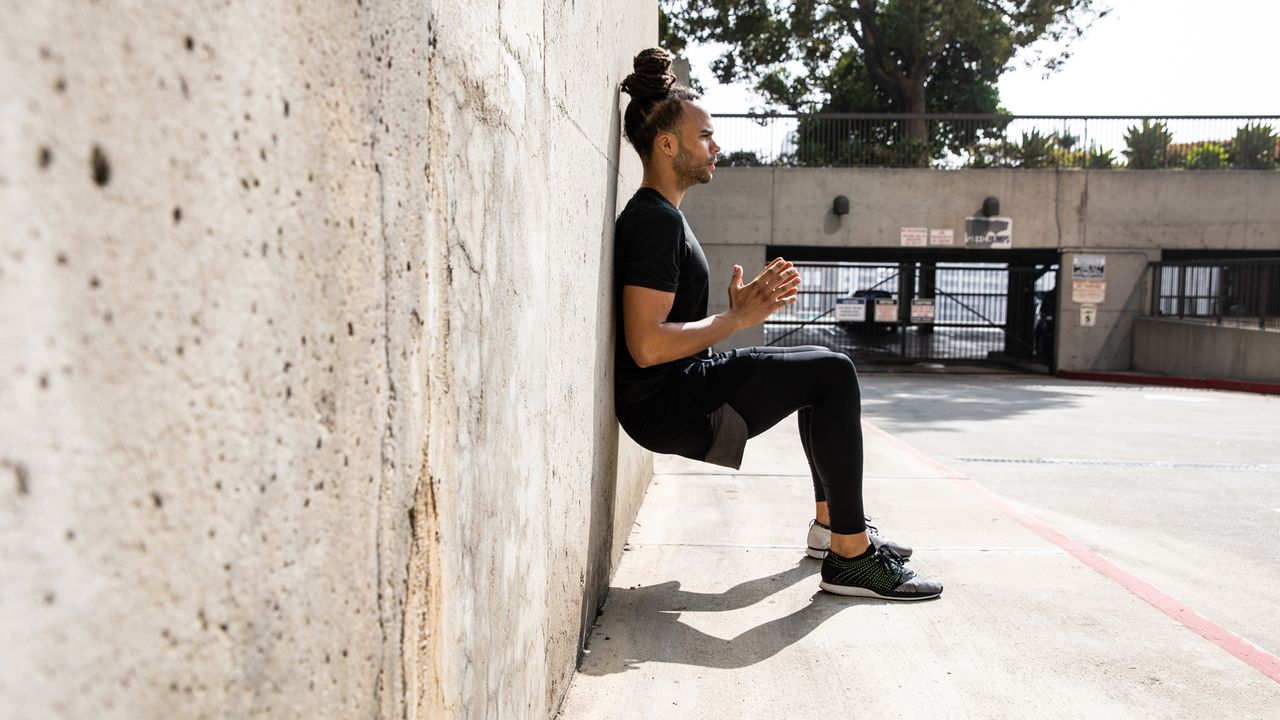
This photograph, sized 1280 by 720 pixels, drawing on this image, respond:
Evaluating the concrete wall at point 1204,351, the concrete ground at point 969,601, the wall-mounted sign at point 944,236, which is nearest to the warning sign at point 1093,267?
the concrete wall at point 1204,351

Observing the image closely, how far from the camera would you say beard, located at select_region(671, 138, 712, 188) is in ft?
12.2

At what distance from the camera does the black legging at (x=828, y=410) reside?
368cm

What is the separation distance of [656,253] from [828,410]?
937 millimetres

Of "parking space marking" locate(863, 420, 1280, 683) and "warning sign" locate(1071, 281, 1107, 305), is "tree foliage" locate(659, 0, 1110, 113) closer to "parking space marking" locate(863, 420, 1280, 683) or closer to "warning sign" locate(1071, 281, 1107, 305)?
"warning sign" locate(1071, 281, 1107, 305)

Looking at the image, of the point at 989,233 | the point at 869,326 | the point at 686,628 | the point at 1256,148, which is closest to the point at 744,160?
the point at 989,233

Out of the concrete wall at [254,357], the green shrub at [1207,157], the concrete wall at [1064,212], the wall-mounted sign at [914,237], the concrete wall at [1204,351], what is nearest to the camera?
the concrete wall at [254,357]

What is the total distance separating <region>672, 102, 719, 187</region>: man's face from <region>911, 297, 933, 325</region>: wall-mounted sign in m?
18.1

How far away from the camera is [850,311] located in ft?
71.9

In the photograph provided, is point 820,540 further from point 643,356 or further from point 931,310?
point 931,310

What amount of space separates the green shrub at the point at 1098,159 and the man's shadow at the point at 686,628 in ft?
59.5

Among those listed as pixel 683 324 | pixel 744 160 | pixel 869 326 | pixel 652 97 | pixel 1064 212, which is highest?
pixel 744 160

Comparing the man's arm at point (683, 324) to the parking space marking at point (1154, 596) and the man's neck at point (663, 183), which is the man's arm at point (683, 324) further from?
the parking space marking at point (1154, 596)

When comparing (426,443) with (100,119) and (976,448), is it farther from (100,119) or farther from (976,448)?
(976,448)

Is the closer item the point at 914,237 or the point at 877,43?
the point at 914,237
